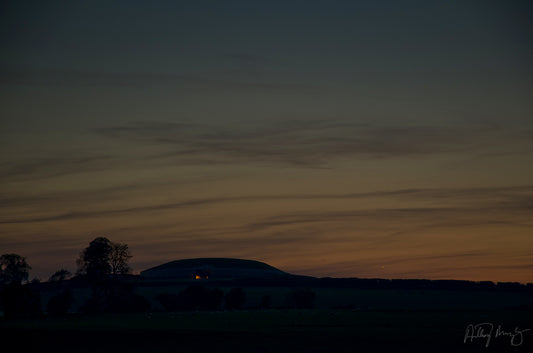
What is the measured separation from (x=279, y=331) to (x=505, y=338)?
96.8 ft

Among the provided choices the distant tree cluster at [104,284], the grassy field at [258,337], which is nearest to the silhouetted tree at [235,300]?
the distant tree cluster at [104,284]

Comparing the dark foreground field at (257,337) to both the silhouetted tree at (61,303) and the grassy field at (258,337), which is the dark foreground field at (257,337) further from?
the silhouetted tree at (61,303)

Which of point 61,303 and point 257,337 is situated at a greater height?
point 61,303

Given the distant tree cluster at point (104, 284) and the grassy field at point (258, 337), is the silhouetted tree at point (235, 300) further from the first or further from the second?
the grassy field at point (258, 337)

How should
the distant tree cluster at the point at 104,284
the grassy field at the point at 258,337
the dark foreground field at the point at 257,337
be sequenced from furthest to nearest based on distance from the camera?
the distant tree cluster at the point at 104,284 < the dark foreground field at the point at 257,337 < the grassy field at the point at 258,337

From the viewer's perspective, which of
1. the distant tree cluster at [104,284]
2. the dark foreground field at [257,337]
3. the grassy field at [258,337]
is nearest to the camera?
the grassy field at [258,337]

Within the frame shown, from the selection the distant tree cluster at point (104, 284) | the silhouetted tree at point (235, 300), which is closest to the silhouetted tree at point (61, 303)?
the distant tree cluster at point (104, 284)

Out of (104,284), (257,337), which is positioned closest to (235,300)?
(104,284)

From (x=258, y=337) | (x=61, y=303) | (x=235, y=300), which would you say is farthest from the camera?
(x=235, y=300)

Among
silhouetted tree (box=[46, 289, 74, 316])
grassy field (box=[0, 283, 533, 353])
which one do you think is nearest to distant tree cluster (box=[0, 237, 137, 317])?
silhouetted tree (box=[46, 289, 74, 316])

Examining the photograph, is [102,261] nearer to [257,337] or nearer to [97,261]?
[97,261]

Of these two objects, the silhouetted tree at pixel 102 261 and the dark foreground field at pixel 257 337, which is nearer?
the dark foreground field at pixel 257 337

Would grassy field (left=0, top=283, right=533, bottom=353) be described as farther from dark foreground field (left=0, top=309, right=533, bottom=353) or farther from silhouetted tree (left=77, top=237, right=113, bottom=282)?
silhouetted tree (left=77, top=237, right=113, bottom=282)

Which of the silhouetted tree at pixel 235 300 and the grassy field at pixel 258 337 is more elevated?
the silhouetted tree at pixel 235 300
